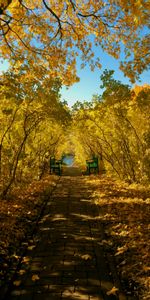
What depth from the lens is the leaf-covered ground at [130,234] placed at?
536 centimetres

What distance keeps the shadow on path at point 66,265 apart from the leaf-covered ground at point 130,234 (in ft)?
0.96

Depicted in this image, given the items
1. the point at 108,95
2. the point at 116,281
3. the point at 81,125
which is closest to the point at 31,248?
the point at 116,281

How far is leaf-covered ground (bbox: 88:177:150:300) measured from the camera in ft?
17.6

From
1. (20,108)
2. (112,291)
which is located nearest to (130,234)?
(112,291)

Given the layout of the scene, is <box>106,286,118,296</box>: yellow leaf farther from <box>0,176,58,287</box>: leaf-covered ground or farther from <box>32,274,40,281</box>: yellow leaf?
<box>0,176,58,287</box>: leaf-covered ground

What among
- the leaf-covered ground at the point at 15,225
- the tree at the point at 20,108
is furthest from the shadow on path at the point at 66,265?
the tree at the point at 20,108

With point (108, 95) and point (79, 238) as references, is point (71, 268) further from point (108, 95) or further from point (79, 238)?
point (108, 95)

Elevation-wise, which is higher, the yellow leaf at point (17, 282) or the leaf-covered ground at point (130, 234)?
the leaf-covered ground at point (130, 234)

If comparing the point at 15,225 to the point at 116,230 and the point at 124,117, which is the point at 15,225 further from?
the point at 124,117

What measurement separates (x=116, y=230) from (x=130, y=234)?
0.61 metres

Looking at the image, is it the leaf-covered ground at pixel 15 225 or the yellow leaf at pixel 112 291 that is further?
the leaf-covered ground at pixel 15 225

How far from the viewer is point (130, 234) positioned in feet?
25.1

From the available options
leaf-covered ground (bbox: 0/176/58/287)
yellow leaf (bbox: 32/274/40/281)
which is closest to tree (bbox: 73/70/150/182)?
leaf-covered ground (bbox: 0/176/58/287)

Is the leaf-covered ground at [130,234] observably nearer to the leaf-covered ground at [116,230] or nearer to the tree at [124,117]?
the leaf-covered ground at [116,230]
